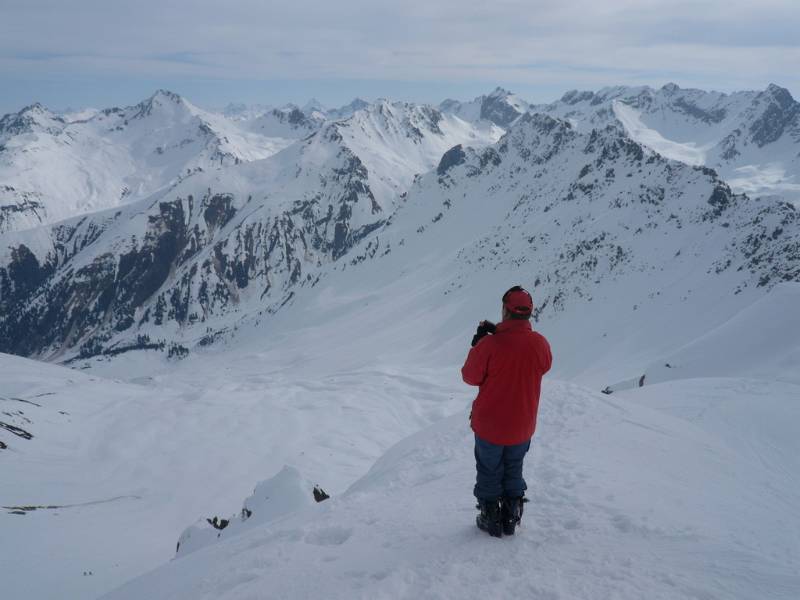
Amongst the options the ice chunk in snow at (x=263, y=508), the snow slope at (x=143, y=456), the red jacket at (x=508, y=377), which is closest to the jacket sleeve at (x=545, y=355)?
the red jacket at (x=508, y=377)

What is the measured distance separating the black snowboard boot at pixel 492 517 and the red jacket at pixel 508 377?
2.72ft

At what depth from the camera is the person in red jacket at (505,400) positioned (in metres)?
6.25

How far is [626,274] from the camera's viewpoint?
9112cm

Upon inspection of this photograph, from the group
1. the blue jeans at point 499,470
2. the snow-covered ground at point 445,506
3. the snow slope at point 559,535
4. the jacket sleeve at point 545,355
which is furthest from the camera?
the blue jeans at point 499,470

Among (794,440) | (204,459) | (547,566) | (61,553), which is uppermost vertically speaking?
(547,566)

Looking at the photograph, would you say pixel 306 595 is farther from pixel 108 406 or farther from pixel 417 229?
pixel 417 229

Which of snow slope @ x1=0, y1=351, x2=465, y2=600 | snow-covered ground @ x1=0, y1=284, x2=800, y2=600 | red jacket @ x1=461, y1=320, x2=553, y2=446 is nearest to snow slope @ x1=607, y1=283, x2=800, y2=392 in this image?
snow-covered ground @ x1=0, y1=284, x2=800, y2=600

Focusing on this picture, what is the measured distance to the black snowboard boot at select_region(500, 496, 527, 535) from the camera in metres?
6.61

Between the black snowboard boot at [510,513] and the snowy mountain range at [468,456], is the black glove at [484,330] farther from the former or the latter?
the snowy mountain range at [468,456]

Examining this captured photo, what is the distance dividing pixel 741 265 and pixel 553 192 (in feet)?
266

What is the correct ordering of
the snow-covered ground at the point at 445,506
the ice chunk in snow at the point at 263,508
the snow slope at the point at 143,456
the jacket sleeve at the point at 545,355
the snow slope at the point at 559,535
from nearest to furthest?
1. the snow slope at the point at 559,535
2. the snow-covered ground at the point at 445,506
3. the jacket sleeve at the point at 545,355
4. the ice chunk in snow at the point at 263,508
5. the snow slope at the point at 143,456

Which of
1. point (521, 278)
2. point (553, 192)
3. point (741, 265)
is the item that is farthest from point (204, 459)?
point (553, 192)

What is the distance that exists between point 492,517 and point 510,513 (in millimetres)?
238

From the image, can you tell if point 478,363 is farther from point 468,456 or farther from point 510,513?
point 468,456
